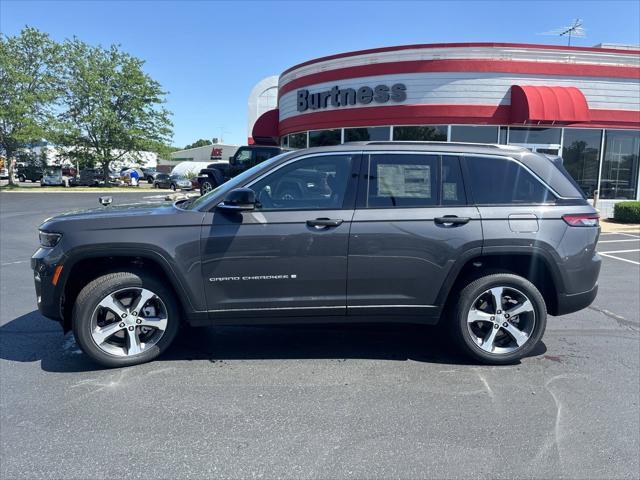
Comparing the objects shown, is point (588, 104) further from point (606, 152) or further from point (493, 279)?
point (493, 279)

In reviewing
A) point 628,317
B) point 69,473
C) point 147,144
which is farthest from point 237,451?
point 147,144

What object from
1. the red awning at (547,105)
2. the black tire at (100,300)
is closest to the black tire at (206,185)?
the red awning at (547,105)

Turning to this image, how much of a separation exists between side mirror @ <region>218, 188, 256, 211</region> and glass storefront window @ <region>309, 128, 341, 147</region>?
46.7 ft

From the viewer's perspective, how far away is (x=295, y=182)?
12.9 feet

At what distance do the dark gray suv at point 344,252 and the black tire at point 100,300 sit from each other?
11 millimetres

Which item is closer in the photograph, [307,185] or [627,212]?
[307,185]

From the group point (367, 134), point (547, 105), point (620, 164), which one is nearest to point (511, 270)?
point (547, 105)

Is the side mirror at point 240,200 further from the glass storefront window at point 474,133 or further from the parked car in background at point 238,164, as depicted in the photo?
the glass storefront window at point 474,133

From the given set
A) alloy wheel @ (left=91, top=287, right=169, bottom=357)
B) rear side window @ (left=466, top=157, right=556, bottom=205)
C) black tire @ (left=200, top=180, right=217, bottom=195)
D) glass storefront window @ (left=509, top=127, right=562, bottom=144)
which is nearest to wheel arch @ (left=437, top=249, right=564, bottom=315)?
rear side window @ (left=466, top=157, right=556, bottom=205)

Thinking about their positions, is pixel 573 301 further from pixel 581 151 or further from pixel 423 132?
pixel 581 151

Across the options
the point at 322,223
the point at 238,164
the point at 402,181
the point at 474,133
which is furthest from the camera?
the point at 238,164

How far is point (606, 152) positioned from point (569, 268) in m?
15.1

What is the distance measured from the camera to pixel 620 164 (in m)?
16.6

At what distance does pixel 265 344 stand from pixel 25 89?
128 ft
